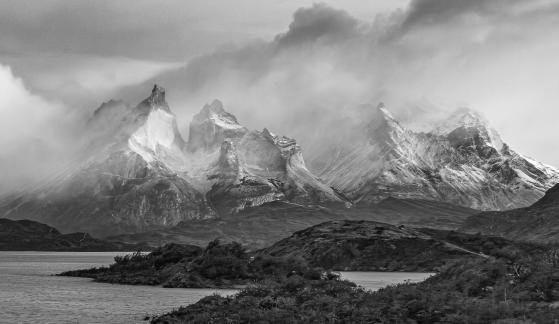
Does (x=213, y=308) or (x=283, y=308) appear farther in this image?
(x=213, y=308)

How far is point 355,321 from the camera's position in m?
89.6

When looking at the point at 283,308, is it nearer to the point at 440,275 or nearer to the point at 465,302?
the point at 465,302

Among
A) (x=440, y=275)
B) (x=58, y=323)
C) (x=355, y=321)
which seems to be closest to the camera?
(x=355, y=321)

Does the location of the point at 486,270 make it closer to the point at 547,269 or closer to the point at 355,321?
the point at 547,269

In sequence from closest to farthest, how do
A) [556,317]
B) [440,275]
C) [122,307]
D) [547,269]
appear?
[556,317], [547,269], [440,275], [122,307]

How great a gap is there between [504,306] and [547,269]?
2139 cm

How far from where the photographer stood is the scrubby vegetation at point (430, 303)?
83.1 metres

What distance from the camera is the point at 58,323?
420 ft

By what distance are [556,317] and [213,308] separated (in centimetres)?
5500

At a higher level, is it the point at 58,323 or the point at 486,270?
the point at 486,270

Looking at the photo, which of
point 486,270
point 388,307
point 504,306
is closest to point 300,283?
point 486,270

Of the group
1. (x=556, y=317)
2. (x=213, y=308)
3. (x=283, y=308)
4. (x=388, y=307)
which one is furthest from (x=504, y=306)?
(x=213, y=308)

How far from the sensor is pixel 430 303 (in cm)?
9262

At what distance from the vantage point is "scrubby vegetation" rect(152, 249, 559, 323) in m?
83.1
